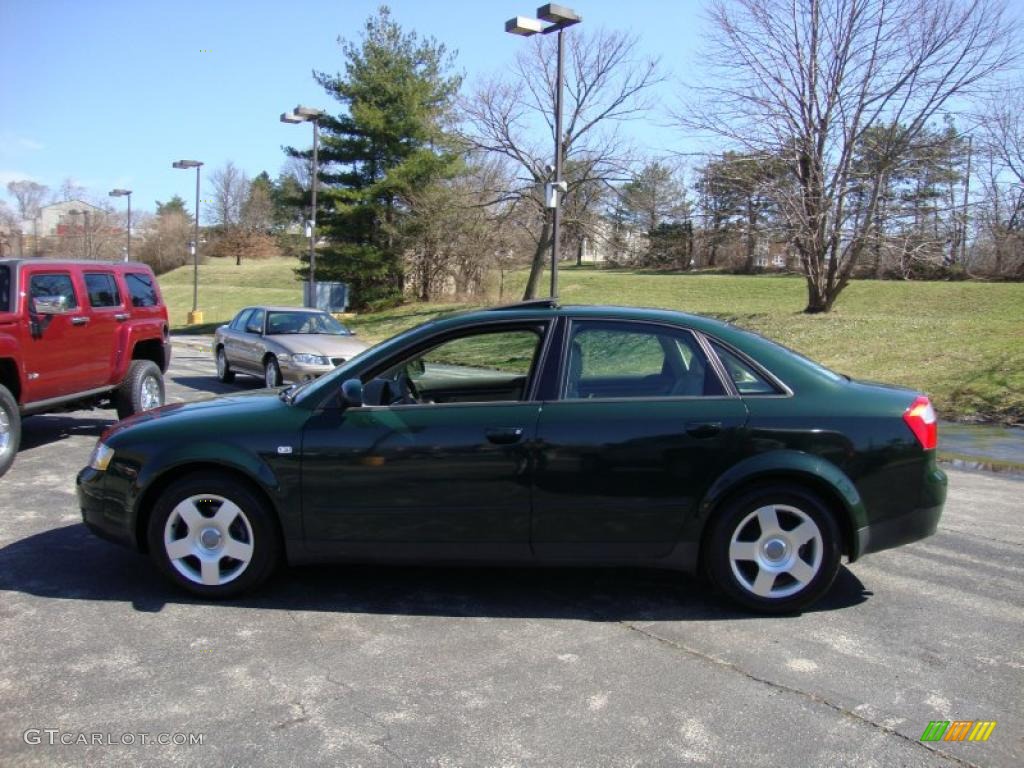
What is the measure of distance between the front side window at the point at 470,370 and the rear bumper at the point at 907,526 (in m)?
1.91

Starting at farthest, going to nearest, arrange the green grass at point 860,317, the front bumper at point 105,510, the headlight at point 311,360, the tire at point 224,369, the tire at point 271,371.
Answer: the tire at point 224,369 → the green grass at point 860,317 → the tire at point 271,371 → the headlight at point 311,360 → the front bumper at point 105,510

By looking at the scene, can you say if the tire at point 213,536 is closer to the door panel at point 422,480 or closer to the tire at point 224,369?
the door panel at point 422,480

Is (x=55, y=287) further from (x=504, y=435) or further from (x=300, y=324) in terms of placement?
(x=300, y=324)

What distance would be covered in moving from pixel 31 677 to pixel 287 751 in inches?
52.6

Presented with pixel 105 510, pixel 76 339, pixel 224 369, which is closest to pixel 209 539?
pixel 105 510

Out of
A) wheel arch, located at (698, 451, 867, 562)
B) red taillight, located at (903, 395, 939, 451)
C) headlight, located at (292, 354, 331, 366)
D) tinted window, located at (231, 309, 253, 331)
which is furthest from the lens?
tinted window, located at (231, 309, 253, 331)

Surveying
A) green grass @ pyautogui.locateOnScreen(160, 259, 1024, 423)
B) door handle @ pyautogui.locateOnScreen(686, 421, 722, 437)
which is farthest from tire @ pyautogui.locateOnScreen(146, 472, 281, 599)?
green grass @ pyautogui.locateOnScreen(160, 259, 1024, 423)

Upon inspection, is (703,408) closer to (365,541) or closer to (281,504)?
(365,541)

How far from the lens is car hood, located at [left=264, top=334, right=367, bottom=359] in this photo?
1205 cm

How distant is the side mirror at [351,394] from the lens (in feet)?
13.5

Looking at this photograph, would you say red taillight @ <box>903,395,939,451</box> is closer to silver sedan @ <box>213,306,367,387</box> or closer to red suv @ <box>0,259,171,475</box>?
red suv @ <box>0,259,171,475</box>

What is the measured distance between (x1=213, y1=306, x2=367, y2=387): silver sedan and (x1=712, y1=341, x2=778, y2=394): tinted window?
26.0 ft

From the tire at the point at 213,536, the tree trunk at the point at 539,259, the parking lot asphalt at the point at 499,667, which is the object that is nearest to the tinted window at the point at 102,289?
the parking lot asphalt at the point at 499,667

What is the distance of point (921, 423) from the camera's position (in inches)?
165
